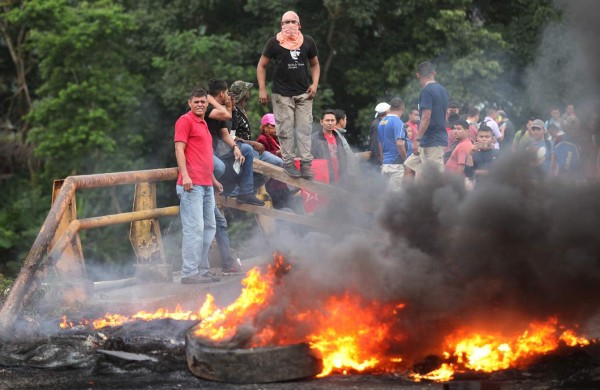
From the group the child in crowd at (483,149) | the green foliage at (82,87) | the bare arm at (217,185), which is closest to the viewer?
the bare arm at (217,185)

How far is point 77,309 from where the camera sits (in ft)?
28.5

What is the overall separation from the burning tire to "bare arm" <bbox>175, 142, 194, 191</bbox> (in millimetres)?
2772

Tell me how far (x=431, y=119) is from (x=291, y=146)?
162 centimetres

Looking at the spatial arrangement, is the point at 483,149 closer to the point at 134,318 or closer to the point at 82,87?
the point at 134,318

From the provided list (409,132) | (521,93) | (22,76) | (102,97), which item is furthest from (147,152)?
(409,132)

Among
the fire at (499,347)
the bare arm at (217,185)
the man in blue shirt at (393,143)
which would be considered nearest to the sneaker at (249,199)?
the bare arm at (217,185)

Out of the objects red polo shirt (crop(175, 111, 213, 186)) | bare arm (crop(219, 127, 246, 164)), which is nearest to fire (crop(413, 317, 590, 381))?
red polo shirt (crop(175, 111, 213, 186))

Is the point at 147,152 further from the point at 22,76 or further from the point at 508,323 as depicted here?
the point at 508,323

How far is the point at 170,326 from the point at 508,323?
2973 millimetres

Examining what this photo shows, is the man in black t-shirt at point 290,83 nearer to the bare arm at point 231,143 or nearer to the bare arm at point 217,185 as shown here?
the bare arm at point 231,143

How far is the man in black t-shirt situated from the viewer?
10.2 meters

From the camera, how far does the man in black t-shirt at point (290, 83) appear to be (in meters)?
10.2

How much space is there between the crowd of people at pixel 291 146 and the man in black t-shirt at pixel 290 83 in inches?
0.4

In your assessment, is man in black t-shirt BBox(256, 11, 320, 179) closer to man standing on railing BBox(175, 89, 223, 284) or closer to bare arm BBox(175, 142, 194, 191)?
man standing on railing BBox(175, 89, 223, 284)
